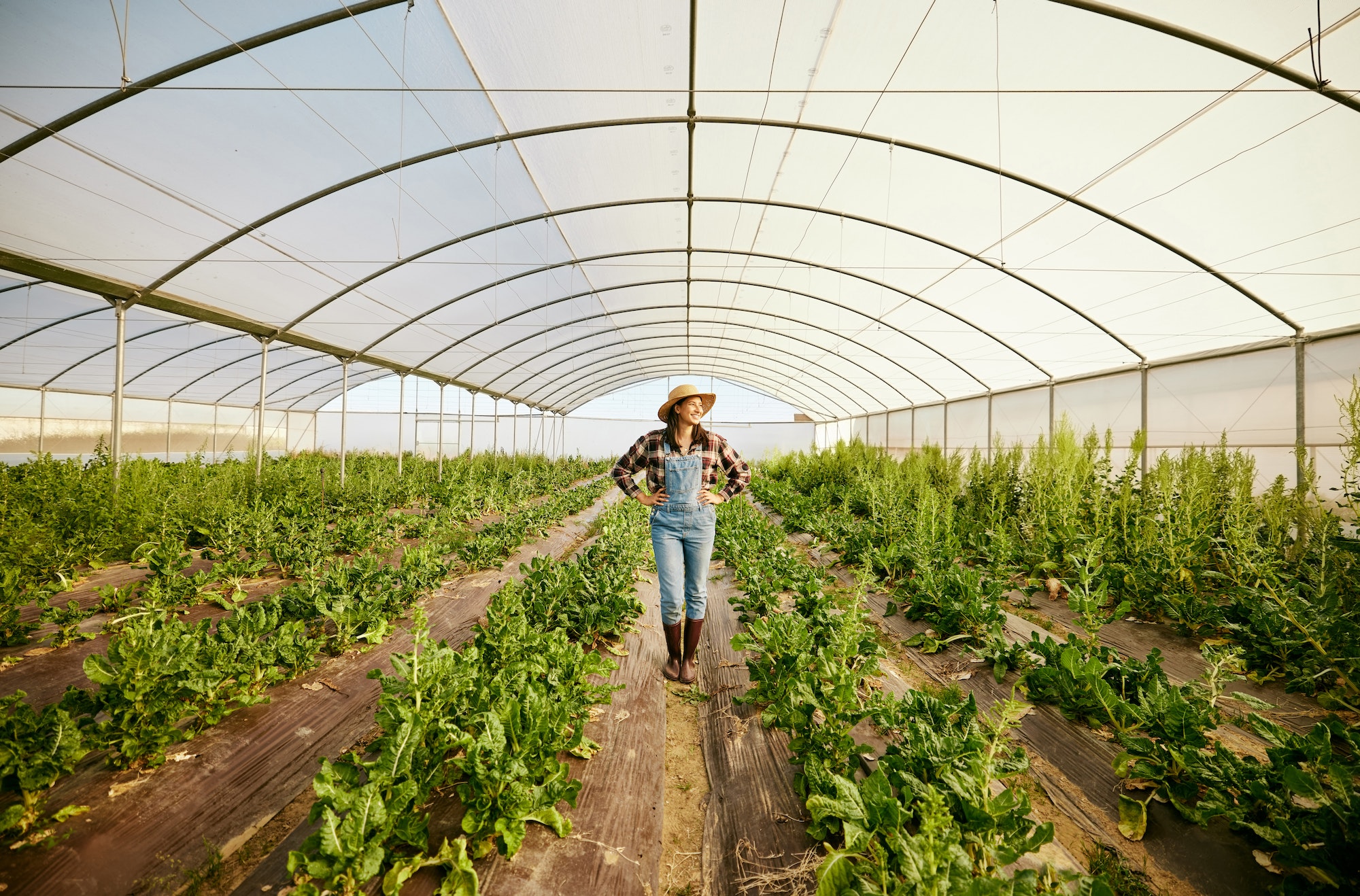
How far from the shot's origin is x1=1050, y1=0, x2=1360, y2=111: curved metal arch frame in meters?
3.93

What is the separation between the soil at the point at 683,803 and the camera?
2062 mm

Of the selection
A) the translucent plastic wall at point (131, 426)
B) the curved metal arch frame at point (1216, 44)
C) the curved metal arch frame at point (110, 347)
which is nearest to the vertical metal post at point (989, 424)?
the curved metal arch frame at point (1216, 44)

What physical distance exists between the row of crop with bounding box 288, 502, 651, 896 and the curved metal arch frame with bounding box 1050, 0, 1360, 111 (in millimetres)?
5933

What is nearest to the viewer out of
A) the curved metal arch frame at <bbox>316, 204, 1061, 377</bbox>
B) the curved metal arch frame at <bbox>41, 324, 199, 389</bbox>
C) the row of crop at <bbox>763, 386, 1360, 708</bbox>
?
the row of crop at <bbox>763, 386, 1360, 708</bbox>

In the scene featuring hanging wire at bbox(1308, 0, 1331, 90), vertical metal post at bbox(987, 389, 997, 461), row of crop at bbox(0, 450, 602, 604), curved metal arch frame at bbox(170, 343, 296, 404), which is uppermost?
hanging wire at bbox(1308, 0, 1331, 90)

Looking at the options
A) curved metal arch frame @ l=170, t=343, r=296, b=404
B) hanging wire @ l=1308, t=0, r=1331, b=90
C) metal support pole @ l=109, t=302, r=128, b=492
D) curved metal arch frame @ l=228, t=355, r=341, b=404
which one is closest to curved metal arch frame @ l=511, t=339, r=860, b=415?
curved metal arch frame @ l=228, t=355, r=341, b=404

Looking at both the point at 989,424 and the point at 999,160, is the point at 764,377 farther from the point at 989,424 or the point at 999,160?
the point at 999,160

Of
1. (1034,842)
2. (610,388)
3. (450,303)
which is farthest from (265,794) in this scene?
(610,388)

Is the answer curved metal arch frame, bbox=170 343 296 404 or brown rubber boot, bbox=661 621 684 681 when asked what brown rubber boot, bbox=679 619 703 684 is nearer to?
brown rubber boot, bbox=661 621 684 681

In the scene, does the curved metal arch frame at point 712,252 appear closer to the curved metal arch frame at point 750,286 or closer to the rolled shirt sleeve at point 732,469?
the curved metal arch frame at point 750,286

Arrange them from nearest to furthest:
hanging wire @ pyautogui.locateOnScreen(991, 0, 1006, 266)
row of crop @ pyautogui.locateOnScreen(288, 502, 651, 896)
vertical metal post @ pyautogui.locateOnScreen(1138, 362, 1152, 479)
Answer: row of crop @ pyautogui.locateOnScreen(288, 502, 651, 896), hanging wire @ pyautogui.locateOnScreen(991, 0, 1006, 266), vertical metal post @ pyautogui.locateOnScreen(1138, 362, 1152, 479)

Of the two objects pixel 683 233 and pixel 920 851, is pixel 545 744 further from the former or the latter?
pixel 683 233

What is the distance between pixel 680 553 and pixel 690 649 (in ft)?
2.30

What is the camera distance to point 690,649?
3822 mm
